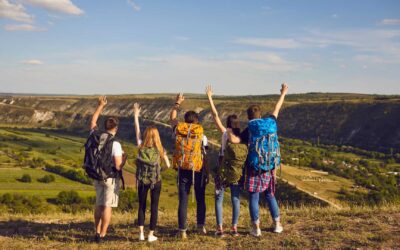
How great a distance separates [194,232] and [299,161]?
76.7 m

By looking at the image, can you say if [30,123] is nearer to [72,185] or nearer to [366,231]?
[72,185]

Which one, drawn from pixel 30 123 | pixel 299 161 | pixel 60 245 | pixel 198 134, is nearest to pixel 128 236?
pixel 60 245

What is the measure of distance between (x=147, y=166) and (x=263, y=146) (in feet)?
7.63

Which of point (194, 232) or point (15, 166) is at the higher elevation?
point (194, 232)

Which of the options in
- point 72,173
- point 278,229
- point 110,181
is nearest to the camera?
point 110,181

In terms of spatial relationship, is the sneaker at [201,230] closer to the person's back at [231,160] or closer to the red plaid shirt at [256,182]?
the person's back at [231,160]

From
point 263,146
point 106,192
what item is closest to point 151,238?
point 106,192

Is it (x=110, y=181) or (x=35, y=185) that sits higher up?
(x=110, y=181)

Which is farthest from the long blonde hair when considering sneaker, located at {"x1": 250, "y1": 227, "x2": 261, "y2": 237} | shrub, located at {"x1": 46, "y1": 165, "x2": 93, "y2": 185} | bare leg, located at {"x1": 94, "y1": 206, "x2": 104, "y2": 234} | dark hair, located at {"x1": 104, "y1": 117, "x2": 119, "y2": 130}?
shrub, located at {"x1": 46, "y1": 165, "x2": 93, "y2": 185}

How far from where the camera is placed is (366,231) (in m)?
8.13

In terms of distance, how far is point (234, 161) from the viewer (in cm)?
788

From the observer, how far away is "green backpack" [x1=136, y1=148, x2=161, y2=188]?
7.87 m

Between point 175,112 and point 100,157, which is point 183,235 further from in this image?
point 175,112

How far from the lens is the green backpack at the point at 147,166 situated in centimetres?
787
